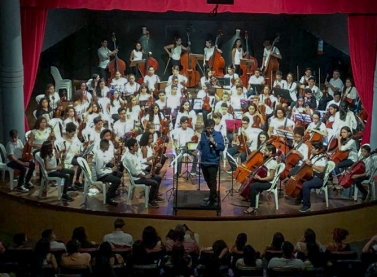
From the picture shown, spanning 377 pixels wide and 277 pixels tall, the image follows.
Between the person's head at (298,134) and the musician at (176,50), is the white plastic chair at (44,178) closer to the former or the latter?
the person's head at (298,134)

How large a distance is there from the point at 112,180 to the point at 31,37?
12.0 ft

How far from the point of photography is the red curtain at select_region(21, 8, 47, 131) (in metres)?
14.7

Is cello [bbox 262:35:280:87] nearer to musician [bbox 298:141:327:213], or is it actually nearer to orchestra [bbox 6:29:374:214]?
orchestra [bbox 6:29:374:214]

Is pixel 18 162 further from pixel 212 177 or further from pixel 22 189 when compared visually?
pixel 212 177

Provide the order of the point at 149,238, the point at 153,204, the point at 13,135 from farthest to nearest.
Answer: the point at 13,135 → the point at 153,204 → the point at 149,238

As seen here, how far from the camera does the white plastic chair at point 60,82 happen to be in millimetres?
17875

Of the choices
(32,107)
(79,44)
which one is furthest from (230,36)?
(32,107)

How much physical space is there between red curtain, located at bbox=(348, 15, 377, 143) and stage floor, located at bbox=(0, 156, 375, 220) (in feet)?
7.65

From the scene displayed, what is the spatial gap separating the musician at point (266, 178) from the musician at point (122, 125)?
2897mm

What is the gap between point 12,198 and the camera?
13.0 meters

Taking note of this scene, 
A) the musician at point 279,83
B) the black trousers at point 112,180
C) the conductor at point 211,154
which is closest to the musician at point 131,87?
the musician at point 279,83

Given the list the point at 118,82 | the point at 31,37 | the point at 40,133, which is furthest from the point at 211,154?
the point at 118,82

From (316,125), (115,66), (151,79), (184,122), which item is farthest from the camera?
(115,66)

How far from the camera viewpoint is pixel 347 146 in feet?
43.8
